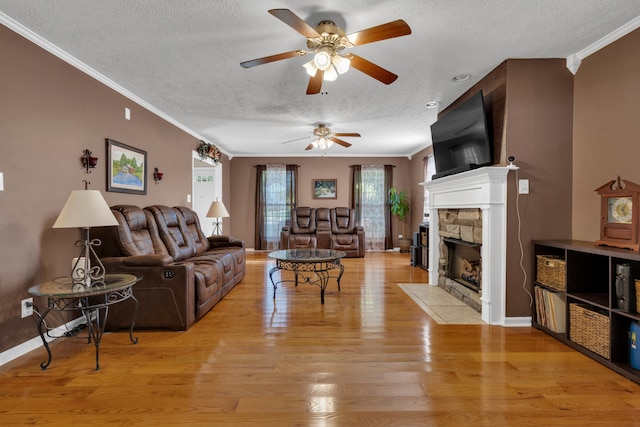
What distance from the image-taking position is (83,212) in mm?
2168

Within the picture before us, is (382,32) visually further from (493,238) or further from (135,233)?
(135,233)

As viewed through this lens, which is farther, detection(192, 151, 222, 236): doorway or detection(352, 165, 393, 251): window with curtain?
detection(352, 165, 393, 251): window with curtain

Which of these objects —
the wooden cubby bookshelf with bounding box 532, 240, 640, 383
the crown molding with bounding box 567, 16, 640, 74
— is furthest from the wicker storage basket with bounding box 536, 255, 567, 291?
the crown molding with bounding box 567, 16, 640, 74

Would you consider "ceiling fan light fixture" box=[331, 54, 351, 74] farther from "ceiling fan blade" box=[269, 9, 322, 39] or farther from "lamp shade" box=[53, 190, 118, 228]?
Answer: "lamp shade" box=[53, 190, 118, 228]

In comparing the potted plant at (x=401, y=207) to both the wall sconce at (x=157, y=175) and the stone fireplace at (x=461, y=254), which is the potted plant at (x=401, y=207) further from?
the wall sconce at (x=157, y=175)

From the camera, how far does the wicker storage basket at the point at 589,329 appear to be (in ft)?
6.87

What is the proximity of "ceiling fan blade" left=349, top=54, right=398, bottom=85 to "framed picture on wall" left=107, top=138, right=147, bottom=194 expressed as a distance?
8.85 feet

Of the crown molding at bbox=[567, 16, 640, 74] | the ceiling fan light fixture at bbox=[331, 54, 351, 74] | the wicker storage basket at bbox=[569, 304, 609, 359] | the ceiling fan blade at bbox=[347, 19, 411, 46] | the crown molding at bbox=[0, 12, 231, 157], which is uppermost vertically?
the crown molding at bbox=[567, 16, 640, 74]

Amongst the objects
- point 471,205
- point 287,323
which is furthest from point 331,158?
point 287,323

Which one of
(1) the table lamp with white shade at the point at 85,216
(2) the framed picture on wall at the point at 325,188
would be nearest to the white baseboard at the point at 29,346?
(1) the table lamp with white shade at the point at 85,216

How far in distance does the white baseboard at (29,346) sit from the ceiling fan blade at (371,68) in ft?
10.4

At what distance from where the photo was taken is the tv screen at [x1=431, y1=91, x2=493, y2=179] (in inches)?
117

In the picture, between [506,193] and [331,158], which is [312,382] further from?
[331,158]

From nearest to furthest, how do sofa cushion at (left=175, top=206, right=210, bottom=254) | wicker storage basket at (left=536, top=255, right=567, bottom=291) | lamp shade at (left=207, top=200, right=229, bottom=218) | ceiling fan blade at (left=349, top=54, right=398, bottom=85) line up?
ceiling fan blade at (left=349, top=54, right=398, bottom=85)
wicker storage basket at (left=536, top=255, right=567, bottom=291)
sofa cushion at (left=175, top=206, right=210, bottom=254)
lamp shade at (left=207, top=200, right=229, bottom=218)
